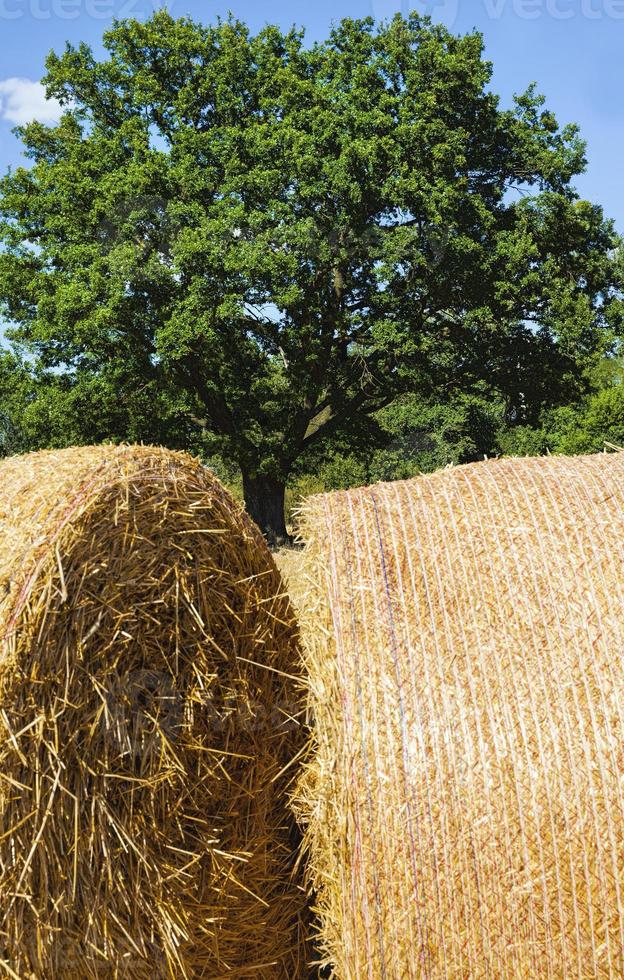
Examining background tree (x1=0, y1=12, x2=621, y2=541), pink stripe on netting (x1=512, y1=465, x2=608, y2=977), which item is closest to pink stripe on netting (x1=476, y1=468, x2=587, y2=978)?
pink stripe on netting (x1=512, y1=465, x2=608, y2=977)

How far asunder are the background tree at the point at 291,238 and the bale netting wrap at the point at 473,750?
14113 mm

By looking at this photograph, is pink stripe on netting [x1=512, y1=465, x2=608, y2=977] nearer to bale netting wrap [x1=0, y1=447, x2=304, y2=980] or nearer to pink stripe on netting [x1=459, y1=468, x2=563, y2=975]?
pink stripe on netting [x1=459, y1=468, x2=563, y2=975]

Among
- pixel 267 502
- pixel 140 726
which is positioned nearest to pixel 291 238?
pixel 267 502

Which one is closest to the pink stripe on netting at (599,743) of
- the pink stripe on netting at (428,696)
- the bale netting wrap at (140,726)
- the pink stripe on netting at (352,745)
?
the pink stripe on netting at (428,696)

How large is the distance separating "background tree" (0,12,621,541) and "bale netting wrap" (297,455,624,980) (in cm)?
1411

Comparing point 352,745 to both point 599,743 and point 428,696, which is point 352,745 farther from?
point 599,743

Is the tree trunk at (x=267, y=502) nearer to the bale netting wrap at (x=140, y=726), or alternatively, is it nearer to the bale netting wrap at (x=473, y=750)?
the bale netting wrap at (x=140, y=726)

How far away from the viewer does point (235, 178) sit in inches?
674

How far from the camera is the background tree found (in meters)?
16.9

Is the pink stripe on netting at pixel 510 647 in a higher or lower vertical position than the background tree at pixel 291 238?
lower

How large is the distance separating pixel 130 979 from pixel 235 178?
16.3 m

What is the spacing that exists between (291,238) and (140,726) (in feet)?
48.8

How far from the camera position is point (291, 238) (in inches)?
654

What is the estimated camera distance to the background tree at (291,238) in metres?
16.9
